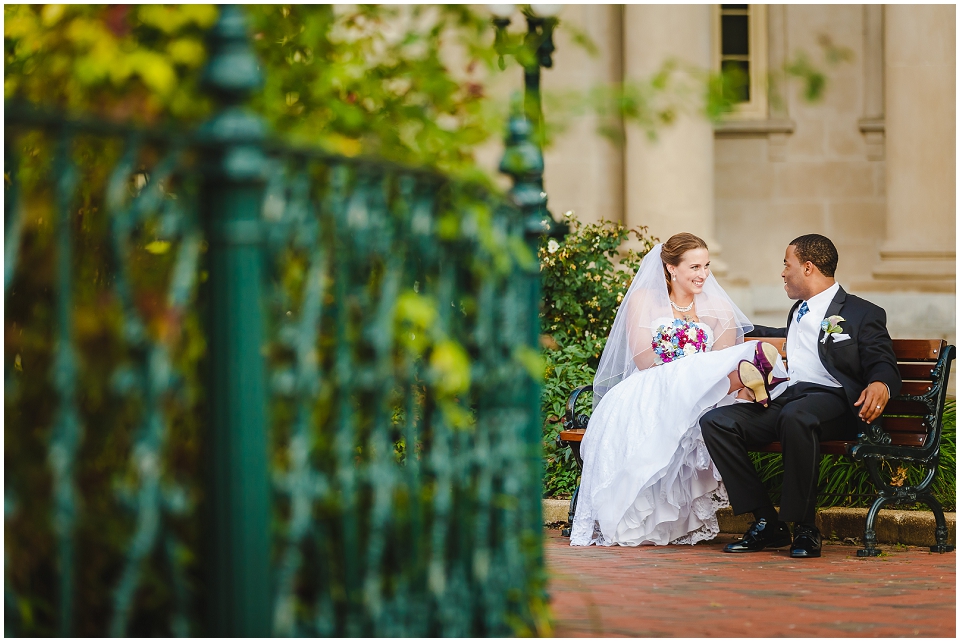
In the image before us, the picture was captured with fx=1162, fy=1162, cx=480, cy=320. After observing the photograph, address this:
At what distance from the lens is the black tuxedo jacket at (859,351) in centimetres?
601

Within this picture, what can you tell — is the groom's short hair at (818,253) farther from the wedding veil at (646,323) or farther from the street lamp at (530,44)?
the street lamp at (530,44)

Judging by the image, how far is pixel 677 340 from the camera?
22.4ft

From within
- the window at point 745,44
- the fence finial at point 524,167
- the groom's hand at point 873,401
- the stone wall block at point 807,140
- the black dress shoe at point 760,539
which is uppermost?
the window at point 745,44

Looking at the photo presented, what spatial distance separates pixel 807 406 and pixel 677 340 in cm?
101

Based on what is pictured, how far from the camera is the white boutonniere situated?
6.12m

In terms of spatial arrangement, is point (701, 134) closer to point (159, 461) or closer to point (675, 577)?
point (675, 577)

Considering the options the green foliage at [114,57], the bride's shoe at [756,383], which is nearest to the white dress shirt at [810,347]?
the bride's shoe at [756,383]

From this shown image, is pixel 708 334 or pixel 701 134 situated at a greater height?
pixel 701 134

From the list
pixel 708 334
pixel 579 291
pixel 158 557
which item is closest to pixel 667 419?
pixel 708 334

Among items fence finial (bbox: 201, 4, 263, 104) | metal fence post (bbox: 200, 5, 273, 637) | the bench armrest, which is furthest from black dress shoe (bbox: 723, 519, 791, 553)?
fence finial (bbox: 201, 4, 263, 104)

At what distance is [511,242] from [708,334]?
413 cm

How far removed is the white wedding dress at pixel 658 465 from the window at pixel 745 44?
7.08m

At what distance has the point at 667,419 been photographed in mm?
6289

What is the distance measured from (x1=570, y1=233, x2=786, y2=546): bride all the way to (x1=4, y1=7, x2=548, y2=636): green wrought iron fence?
2.96 metres
